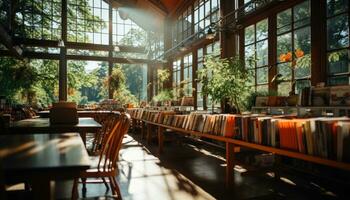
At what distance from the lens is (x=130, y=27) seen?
14.0m

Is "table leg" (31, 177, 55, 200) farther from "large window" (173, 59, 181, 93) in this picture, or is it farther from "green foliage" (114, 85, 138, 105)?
"green foliage" (114, 85, 138, 105)

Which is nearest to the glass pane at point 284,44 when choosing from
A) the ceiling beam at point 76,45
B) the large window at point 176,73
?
the large window at point 176,73

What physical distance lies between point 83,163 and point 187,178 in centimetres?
291

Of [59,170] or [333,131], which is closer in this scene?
[59,170]

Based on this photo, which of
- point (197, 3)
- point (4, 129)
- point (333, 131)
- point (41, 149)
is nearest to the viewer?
point (41, 149)

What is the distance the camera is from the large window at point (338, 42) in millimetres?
4082

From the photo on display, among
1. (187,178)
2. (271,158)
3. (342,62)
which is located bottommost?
(187,178)

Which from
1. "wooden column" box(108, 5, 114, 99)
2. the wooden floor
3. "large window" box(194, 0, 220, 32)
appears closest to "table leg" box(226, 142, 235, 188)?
the wooden floor

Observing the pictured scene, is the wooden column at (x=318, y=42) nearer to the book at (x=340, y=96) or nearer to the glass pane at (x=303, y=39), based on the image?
the glass pane at (x=303, y=39)

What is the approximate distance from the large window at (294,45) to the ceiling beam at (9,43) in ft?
25.3

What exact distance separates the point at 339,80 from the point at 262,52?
6.38 ft

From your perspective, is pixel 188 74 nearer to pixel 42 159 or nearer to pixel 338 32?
pixel 338 32

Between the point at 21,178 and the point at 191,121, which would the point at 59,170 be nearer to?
the point at 21,178

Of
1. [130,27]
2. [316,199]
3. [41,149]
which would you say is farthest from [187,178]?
[130,27]
